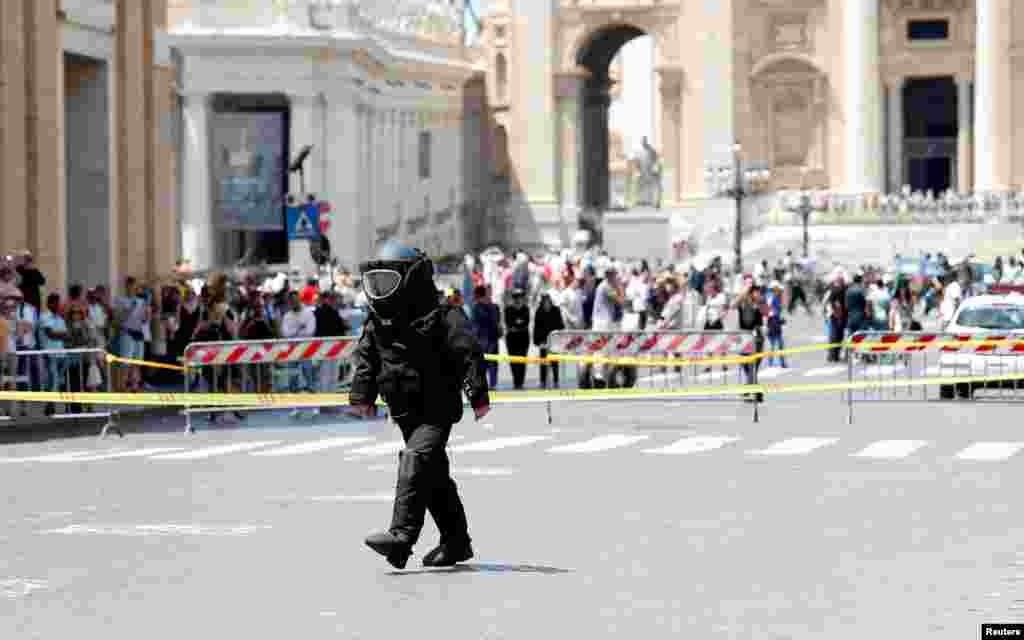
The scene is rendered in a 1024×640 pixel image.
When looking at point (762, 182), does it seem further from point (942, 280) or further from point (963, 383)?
point (963, 383)

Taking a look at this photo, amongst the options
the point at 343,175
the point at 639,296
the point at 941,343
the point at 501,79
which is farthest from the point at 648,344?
the point at 501,79

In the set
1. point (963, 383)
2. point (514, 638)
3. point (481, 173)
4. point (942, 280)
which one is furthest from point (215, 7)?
point (514, 638)

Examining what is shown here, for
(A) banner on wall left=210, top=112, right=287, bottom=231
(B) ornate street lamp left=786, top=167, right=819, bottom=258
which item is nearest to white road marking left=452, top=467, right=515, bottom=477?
(A) banner on wall left=210, top=112, right=287, bottom=231

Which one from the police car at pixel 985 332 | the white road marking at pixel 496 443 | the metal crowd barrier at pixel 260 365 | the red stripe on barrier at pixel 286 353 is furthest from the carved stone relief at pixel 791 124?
the white road marking at pixel 496 443

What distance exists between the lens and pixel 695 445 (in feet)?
77.7

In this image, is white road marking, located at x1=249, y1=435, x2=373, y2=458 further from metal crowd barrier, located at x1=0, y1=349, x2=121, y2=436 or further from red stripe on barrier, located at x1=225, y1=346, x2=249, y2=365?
red stripe on barrier, located at x1=225, y1=346, x2=249, y2=365

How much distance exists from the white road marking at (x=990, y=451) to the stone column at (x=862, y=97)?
199ft

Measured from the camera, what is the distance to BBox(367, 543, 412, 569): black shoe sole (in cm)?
1334

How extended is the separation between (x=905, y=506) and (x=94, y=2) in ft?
63.6

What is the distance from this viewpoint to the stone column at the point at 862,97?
8406 centimetres

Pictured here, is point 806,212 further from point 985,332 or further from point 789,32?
point 985,332

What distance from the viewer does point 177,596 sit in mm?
12695

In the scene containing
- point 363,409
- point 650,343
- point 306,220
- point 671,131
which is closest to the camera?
point 363,409

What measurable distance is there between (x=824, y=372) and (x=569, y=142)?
5011 centimetres
